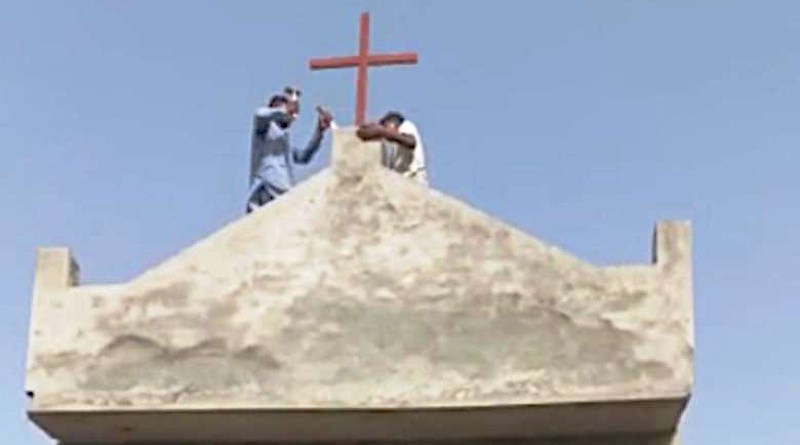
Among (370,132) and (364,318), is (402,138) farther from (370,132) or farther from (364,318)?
(364,318)

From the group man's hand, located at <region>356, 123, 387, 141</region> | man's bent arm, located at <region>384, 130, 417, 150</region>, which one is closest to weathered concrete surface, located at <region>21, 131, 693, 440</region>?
man's hand, located at <region>356, 123, 387, 141</region>

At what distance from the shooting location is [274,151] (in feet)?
32.0

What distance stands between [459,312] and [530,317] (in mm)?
409

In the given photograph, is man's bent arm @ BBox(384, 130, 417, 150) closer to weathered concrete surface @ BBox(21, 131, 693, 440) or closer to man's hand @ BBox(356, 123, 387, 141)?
man's hand @ BBox(356, 123, 387, 141)

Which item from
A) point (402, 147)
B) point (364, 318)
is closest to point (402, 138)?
point (402, 147)

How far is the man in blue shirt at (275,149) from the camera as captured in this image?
31.8 ft

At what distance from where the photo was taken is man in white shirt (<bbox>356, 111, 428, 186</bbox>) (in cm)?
931

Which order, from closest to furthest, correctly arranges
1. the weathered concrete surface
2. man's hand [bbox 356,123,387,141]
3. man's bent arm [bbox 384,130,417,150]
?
the weathered concrete surface
man's hand [bbox 356,123,387,141]
man's bent arm [bbox 384,130,417,150]

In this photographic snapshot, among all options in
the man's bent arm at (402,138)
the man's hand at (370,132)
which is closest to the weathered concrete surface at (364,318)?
the man's hand at (370,132)

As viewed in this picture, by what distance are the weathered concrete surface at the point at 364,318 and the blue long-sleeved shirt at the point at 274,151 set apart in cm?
76

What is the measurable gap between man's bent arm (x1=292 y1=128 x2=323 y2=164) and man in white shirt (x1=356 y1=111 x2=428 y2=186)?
45 cm

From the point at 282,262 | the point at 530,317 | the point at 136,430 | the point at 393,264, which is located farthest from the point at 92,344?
the point at 530,317

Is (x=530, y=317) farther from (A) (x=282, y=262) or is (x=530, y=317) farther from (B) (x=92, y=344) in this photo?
(B) (x=92, y=344)

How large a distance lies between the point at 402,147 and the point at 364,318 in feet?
4.56
